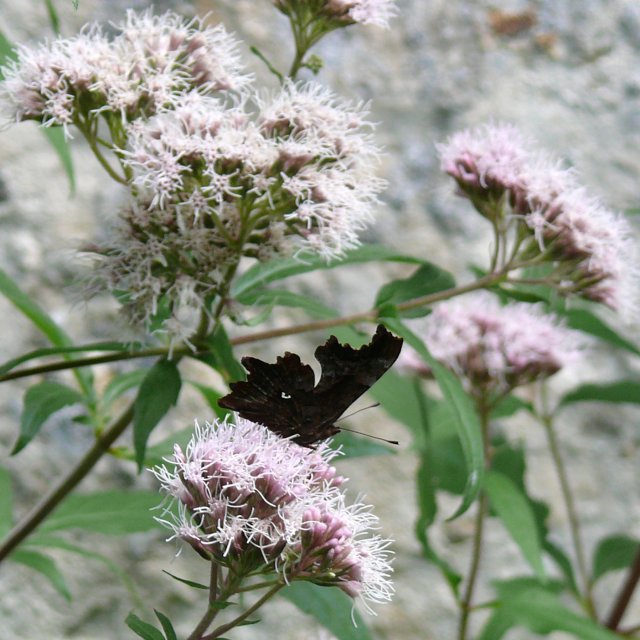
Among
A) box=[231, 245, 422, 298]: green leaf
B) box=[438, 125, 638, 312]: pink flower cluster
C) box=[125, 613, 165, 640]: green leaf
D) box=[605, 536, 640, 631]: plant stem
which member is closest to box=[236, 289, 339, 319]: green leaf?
box=[231, 245, 422, 298]: green leaf

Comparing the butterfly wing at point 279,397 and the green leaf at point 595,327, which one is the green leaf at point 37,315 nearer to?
the butterfly wing at point 279,397

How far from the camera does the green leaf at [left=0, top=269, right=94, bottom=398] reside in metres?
0.98

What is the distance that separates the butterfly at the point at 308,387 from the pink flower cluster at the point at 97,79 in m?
0.37

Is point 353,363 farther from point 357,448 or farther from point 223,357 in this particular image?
point 357,448

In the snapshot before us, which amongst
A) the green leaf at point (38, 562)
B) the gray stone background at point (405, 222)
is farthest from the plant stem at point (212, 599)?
the gray stone background at point (405, 222)

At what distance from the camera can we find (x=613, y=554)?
1459 mm

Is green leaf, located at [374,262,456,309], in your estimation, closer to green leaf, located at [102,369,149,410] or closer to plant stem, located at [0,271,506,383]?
plant stem, located at [0,271,506,383]

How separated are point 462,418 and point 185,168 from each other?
0.35 metres

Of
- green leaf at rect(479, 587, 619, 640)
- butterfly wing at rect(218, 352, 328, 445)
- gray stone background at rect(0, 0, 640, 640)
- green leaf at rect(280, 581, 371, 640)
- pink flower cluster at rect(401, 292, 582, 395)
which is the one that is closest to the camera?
butterfly wing at rect(218, 352, 328, 445)

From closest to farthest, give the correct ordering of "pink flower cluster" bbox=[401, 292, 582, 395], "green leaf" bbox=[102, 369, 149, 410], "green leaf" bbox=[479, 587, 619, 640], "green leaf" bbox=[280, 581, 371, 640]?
"green leaf" bbox=[280, 581, 371, 640], "green leaf" bbox=[102, 369, 149, 410], "green leaf" bbox=[479, 587, 619, 640], "pink flower cluster" bbox=[401, 292, 582, 395]

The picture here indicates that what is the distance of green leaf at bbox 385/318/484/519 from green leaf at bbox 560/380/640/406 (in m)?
0.50

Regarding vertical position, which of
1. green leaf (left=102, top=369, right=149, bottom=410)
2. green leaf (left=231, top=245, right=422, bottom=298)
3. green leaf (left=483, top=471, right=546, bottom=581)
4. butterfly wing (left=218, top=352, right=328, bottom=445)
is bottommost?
green leaf (left=483, top=471, right=546, bottom=581)

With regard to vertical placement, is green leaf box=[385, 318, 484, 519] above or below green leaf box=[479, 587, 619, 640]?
above

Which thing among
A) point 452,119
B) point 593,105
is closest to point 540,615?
point 452,119
